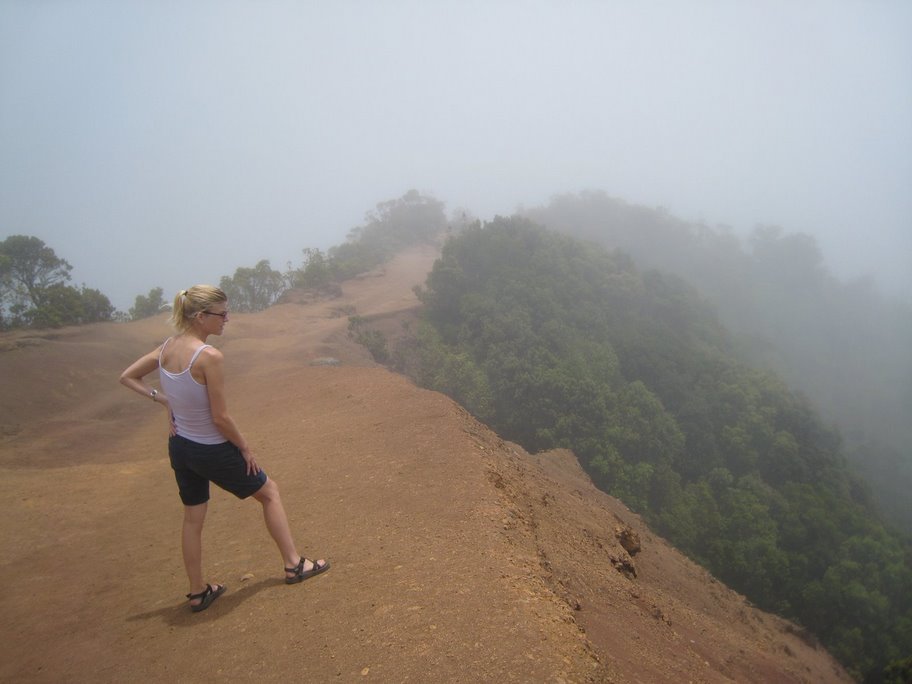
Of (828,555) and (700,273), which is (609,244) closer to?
(700,273)

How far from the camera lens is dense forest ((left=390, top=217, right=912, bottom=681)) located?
51.5 ft

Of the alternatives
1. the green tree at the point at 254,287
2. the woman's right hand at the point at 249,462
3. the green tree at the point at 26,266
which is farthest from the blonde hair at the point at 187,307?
the green tree at the point at 254,287

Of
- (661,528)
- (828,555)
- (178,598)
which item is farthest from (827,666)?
(178,598)

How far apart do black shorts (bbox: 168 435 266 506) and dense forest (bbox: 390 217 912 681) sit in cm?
1482

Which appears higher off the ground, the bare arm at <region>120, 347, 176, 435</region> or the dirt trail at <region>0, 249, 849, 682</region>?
the bare arm at <region>120, 347, 176, 435</region>

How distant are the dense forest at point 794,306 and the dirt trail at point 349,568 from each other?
39.1m

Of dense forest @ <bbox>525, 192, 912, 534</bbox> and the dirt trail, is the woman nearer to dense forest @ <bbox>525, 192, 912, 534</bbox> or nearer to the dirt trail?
the dirt trail

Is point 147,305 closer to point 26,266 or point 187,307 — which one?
point 26,266

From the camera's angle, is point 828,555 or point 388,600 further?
point 828,555

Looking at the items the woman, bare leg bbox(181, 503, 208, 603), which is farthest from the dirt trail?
the woman

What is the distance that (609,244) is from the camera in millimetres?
58094

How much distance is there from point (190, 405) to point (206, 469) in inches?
16.5

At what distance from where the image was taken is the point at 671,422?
2019 cm

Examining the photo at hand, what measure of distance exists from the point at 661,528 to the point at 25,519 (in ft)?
54.8
